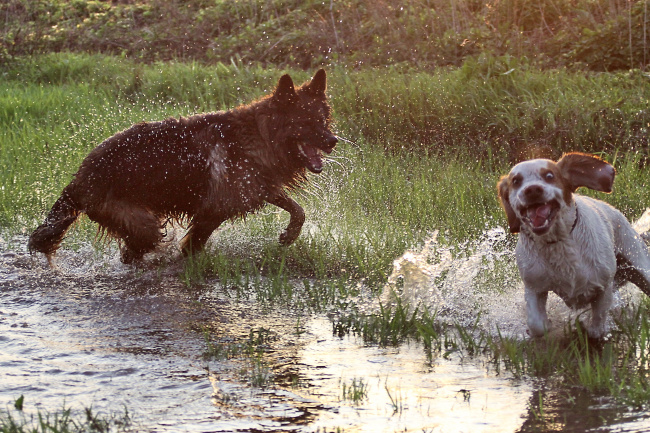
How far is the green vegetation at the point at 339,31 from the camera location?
11062mm

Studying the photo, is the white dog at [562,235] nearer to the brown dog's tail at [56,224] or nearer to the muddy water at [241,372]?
the muddy water at [241,372]

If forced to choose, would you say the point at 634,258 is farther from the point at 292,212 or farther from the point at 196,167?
the point at 196,167

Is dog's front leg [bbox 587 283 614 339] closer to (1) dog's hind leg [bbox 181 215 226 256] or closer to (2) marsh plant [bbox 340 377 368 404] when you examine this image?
(2) marsh plant [bbox 340 377 368 404]

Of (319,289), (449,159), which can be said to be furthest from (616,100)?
(319,289)

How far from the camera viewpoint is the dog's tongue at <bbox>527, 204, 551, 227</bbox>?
4102mm

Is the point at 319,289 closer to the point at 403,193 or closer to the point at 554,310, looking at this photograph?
the point at 554,310

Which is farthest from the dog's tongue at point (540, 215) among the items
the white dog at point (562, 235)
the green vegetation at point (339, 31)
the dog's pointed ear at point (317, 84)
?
the green vegetation at point (339, 31)

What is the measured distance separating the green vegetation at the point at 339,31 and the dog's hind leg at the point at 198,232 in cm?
600

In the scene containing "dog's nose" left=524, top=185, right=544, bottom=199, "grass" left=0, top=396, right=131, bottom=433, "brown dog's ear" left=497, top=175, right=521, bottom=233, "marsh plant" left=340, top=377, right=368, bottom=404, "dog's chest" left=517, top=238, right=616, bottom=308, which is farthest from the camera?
"brown dog's ear" left=497, top=175, right=521, bottom=233

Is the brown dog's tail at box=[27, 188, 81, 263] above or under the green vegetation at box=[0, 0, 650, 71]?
under

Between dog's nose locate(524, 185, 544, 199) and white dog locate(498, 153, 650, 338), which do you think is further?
white dog locate(498, 153, 650, 338)

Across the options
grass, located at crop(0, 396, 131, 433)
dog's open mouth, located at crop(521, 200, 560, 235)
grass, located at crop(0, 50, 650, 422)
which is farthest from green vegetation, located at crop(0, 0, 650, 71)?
grass, located at crop(0, 396, 131, 433)

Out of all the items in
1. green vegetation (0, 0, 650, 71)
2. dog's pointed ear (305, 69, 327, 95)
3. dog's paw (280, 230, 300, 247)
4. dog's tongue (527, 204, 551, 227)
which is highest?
green vegetation (0, 0, 650, 71)

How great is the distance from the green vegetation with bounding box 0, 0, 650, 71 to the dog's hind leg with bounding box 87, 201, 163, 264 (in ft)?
20.8
